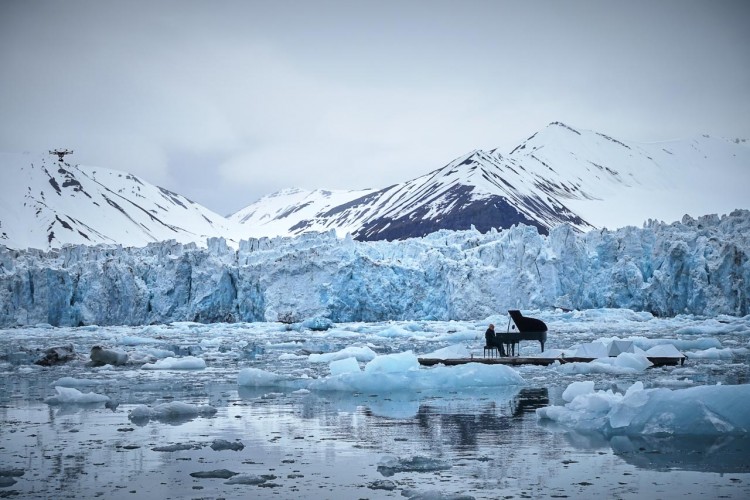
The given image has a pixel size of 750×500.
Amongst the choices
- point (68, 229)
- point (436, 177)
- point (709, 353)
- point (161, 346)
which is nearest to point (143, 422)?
point (709, 353)

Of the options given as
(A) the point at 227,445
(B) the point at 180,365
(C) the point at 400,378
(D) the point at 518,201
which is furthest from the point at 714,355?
(D) the point at 518,201

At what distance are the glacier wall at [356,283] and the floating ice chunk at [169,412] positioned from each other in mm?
34791

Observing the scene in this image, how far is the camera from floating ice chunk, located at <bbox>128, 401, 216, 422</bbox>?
34.2 ft

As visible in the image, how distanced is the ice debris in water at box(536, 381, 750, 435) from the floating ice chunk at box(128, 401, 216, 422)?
5.24 meters

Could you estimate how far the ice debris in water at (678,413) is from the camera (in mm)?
8484

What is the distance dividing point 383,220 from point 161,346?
140507mm

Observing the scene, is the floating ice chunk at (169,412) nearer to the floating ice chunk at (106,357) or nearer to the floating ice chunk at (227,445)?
the floating ice chunk at (227,445)

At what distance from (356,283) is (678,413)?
1495 inches

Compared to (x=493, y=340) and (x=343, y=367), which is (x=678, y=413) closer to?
(x=343, y=367)

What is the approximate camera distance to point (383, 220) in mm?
167250

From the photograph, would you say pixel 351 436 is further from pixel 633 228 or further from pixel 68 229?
pixel 68 229

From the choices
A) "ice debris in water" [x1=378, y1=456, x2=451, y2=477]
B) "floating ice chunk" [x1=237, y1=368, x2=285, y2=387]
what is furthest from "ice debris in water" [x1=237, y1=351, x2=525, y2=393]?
"ice debris in water" [x1=378, y1=456, x2=451, y2=477]

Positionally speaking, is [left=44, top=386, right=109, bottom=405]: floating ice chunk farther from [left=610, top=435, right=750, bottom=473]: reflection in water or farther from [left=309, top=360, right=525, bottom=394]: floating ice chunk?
[left=610, top=435, right=750, bottom=473]: reflection in water

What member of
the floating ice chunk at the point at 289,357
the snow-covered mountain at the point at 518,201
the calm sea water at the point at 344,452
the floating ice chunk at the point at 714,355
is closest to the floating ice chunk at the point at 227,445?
the calm sea water at the point at 344,452
